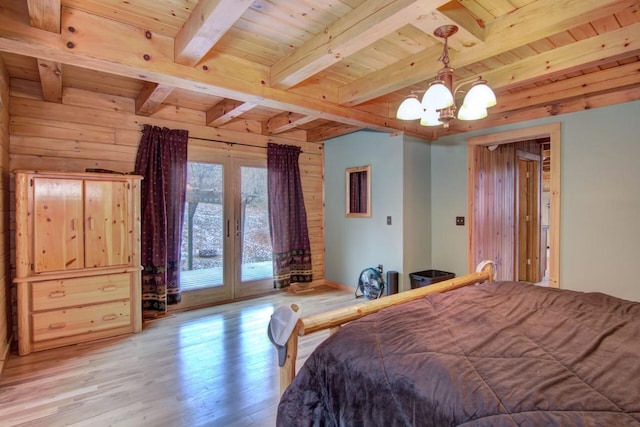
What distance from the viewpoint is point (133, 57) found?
→ 220cm

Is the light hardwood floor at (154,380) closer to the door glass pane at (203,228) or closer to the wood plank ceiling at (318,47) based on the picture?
the door glass pane at (203,228)

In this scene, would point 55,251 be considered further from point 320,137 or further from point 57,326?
point 320,137

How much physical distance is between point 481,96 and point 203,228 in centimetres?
355

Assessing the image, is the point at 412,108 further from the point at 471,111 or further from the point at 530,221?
the point at 530,221

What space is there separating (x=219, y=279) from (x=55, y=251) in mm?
1889

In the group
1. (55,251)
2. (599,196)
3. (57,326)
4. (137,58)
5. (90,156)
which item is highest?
(137,58)

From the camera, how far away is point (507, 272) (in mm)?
4859

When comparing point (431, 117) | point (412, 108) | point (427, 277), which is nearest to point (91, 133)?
point (412, 108)

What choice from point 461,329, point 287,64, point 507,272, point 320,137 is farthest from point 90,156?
point 507,272

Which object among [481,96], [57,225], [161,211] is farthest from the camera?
[161,211]

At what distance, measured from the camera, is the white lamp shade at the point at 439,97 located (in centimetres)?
186

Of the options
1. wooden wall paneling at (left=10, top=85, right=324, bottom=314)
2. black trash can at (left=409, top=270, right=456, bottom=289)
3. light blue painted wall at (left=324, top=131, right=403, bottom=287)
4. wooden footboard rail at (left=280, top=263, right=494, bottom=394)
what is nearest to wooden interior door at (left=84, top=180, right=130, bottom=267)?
wooden wall paneling at (left=10, top=85, right=324, bottom=314)

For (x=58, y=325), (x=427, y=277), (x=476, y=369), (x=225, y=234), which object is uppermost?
(x=225, y=234)

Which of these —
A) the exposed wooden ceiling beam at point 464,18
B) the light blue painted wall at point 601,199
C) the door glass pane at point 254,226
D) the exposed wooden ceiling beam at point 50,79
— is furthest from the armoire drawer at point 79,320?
the light blue painted wall at point 601,199
